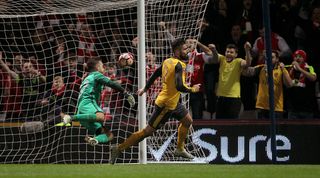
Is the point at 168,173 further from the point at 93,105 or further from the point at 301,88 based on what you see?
the point at 301,88

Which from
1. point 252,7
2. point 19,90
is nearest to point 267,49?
point 252,7

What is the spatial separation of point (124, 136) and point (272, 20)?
158 inches

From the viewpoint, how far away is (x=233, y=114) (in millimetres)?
17500

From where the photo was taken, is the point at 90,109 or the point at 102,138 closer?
the point at 102,138

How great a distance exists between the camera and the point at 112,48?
17.6 metres

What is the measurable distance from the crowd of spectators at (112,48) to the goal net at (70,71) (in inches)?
1.0

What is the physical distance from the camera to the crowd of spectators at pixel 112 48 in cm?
1772

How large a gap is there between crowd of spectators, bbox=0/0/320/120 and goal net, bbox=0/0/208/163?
26 mm

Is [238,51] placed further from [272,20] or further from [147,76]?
[147,76]

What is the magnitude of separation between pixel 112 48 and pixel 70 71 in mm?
1097

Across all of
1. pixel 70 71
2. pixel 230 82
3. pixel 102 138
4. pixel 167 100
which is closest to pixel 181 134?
pixel 167 100

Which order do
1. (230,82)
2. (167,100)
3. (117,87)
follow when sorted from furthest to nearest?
(230,82), (167,100), (117,87)

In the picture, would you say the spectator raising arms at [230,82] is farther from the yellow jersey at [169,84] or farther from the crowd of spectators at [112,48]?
the yellow jersey at [169,84]

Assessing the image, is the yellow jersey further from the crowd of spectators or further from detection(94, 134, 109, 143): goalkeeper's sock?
the crowd of spectators
